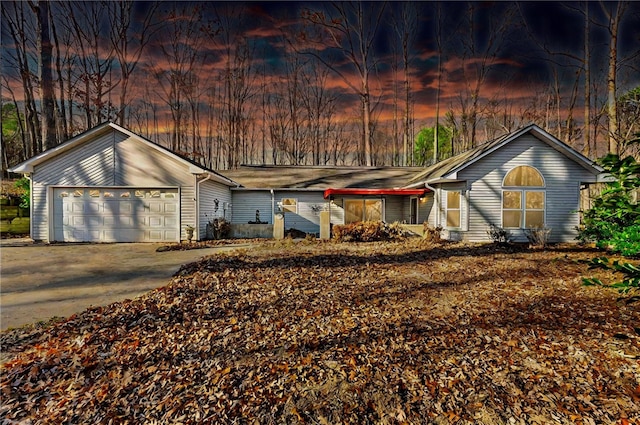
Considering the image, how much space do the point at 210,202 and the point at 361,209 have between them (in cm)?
812

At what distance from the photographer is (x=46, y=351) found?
3748 millimetres

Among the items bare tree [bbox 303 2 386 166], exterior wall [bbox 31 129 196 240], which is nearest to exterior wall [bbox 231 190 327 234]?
exterior wall [bbox 31 129 196 240]

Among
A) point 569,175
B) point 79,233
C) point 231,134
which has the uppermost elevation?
point 231,134

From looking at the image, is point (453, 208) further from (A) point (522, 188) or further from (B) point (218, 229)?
(B) point (218, 229)

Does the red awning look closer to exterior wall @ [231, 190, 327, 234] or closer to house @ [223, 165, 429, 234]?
house @ [223, 165, 429, 234]

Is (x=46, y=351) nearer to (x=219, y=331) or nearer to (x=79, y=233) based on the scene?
(x=219, y=331)

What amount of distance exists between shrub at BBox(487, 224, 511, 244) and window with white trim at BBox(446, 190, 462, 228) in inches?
51.3

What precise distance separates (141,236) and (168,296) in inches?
365

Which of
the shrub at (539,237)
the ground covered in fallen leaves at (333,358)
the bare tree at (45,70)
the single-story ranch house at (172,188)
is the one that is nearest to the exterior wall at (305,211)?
the single-story ranch house at (172,188)

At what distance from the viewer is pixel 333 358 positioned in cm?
355

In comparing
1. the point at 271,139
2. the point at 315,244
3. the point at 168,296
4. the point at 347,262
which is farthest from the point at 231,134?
the point at 168,296

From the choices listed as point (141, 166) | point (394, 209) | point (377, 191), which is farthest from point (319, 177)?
point (141, 166)

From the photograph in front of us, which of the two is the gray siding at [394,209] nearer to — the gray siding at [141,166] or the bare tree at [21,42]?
the gray siding at [141,166]

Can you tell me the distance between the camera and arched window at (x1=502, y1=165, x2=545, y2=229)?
1358cm
